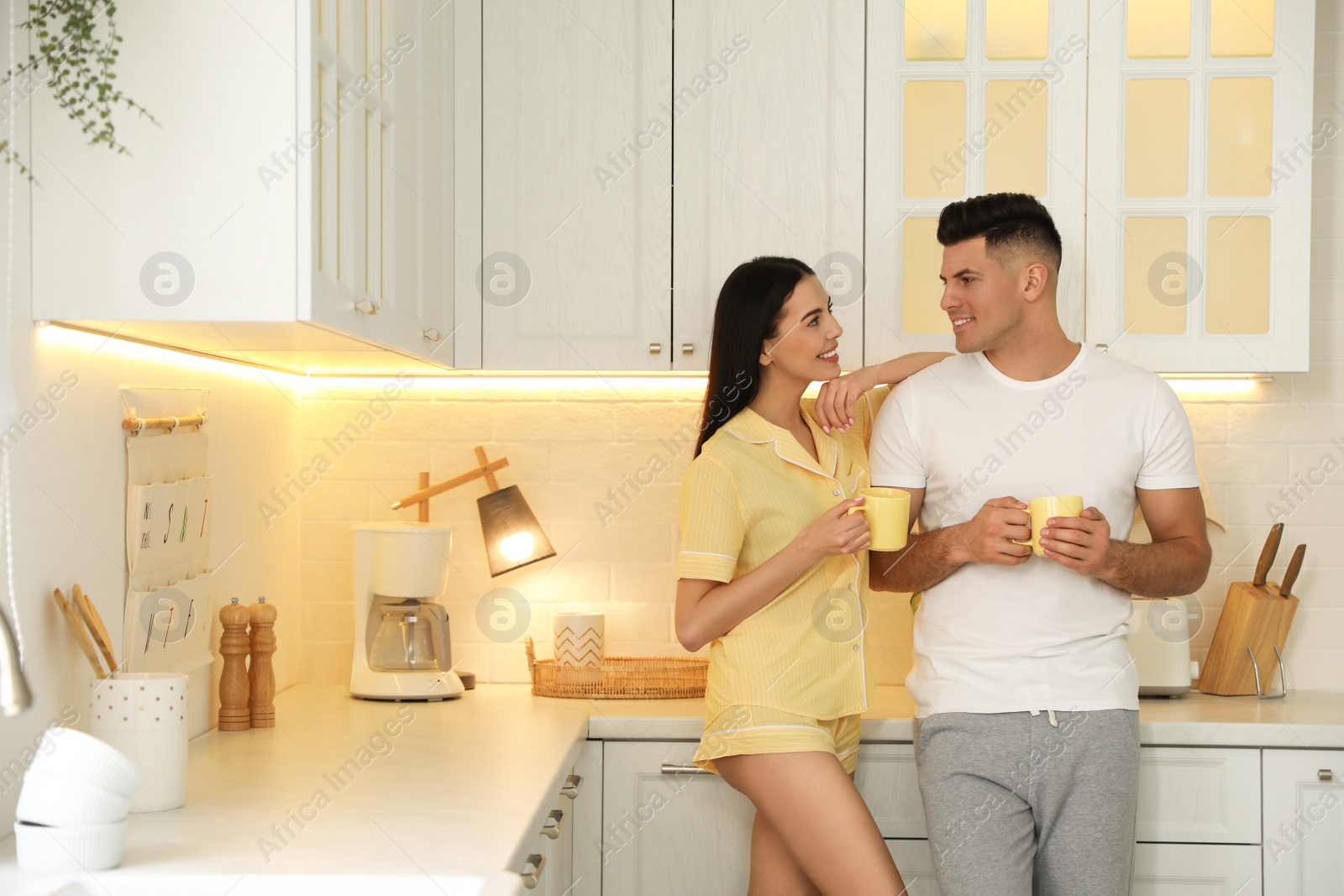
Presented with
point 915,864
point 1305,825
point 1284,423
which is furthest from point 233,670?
point 1284,423

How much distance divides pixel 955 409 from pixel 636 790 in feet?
3.14

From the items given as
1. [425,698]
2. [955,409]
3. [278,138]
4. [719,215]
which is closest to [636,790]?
[425,698]

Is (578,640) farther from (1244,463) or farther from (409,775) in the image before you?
(1244,463)

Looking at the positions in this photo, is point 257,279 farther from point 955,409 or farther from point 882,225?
point 882,225

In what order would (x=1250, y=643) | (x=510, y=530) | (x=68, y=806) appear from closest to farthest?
(x=68, y=806) → (x=1250, y=643) → (x=510, y=530)

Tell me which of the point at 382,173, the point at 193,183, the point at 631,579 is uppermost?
the point at 382,173

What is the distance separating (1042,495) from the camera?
1931 mm

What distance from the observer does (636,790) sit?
227 cm

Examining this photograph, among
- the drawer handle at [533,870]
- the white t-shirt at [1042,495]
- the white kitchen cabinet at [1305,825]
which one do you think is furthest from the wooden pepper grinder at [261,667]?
the white kitchen cabinet at [1305,825]

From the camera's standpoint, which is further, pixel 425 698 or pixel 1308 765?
pixel 425 698

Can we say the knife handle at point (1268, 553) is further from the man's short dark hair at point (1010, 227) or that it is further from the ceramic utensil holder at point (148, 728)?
the ceramic utensil holder at point (148, 728)

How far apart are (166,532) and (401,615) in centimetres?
62

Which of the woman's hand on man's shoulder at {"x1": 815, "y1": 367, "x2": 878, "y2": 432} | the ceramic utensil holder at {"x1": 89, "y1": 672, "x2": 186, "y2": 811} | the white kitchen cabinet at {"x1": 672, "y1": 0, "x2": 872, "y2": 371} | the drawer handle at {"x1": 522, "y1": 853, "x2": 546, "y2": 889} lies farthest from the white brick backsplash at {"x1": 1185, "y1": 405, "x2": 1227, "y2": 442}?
the ceramic utensil holder at {"x1": 89, "y1": 672, "x2": 186, "y2": 811}

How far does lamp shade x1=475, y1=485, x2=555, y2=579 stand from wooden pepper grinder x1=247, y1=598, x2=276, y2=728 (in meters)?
0.60
